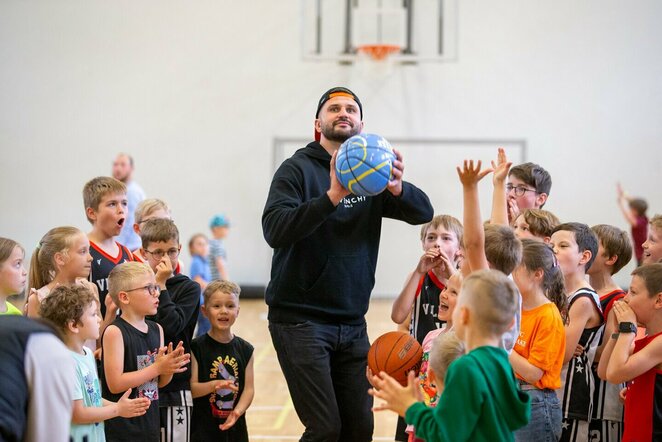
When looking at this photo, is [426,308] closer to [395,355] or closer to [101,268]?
[395,355]

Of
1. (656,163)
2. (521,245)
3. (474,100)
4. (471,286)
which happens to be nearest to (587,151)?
(656,163)

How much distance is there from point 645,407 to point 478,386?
4.99ft

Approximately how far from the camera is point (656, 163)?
1441cm

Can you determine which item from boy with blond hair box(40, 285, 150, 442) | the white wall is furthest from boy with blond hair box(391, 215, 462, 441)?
the white wall

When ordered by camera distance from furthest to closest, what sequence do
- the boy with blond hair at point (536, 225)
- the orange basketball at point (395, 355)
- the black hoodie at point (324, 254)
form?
1. the boy with blond hair at point (536, 225)
2. the black hoodie at point (324, 254)
3. the orange basketball at point (395, 355)

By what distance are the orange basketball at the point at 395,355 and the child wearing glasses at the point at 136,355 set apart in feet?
3.31

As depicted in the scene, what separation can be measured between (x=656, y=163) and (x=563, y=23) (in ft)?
9.77

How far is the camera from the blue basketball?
365 centimetres

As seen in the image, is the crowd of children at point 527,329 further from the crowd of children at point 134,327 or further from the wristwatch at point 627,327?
the crowd of children at point 134,327

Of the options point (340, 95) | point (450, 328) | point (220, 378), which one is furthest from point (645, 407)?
point (220, 378)

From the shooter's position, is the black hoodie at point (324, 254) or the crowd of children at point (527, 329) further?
the black hoodie at point (324, 254)

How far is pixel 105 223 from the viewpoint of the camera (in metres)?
5.02

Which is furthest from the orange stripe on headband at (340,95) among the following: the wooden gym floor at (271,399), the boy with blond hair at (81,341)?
the wooden gym floor at (271,399)

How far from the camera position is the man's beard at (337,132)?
420 cm
